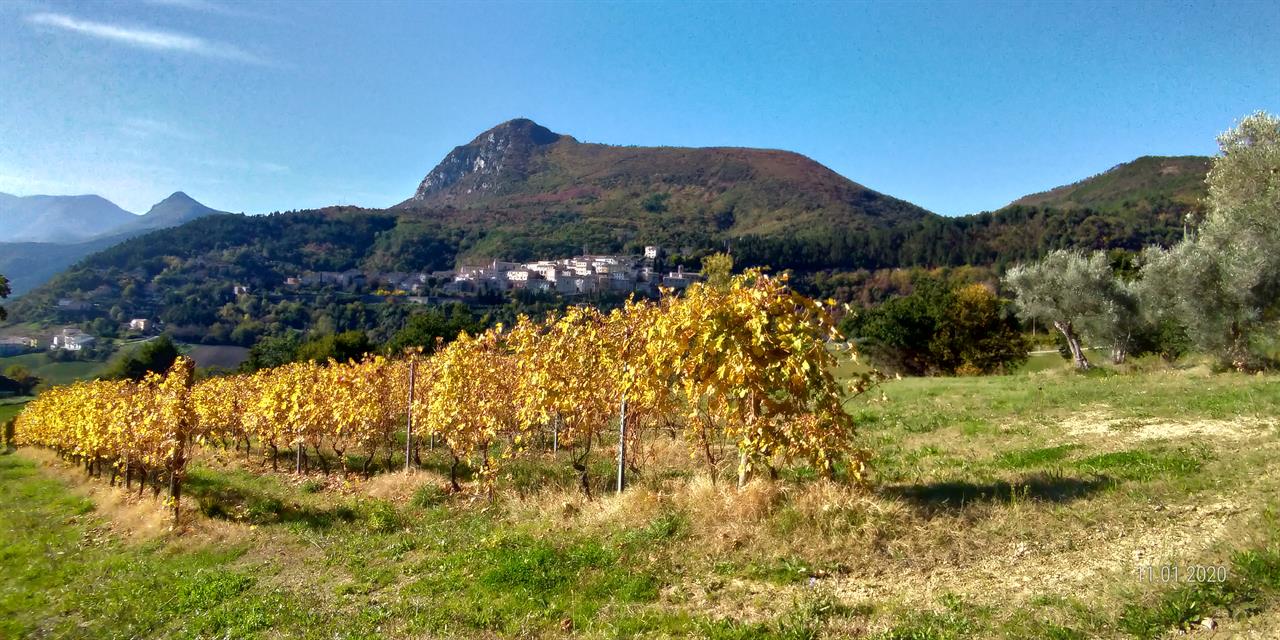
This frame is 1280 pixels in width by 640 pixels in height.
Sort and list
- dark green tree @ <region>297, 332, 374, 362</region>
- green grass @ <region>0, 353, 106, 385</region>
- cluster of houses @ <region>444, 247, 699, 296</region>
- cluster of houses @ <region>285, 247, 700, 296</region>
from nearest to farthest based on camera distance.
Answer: dark green tree @ <region>297, 332, 374, 362</region>
green grass @ <region>0, 353, 106, 385</region>
cluster of houses @ <region>444, 247, 699, 296</region>
cluster of houses @ <region>285, 247, 700, 296</region>

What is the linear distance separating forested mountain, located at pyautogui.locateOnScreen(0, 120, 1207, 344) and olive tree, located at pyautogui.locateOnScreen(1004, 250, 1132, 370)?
5268cm

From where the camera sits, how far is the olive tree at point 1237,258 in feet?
54.3

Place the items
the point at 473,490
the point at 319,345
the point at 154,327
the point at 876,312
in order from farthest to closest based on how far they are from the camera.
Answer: the point at 154,327 < the point at 319,345 < the point at 876,312 < the point at 473,490

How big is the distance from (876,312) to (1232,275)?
89.8 ft

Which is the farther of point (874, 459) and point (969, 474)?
point (874, 459)

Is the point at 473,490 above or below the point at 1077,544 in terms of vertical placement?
below

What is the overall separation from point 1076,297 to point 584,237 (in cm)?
10021

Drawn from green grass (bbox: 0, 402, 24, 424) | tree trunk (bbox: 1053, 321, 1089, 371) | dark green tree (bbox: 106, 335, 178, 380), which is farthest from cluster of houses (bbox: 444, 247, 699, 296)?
tree trunk (bbox: 1053, 321, 1089, 371)

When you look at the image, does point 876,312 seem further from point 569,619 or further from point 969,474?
point 569,619

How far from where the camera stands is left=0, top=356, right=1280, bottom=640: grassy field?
13.6 feet

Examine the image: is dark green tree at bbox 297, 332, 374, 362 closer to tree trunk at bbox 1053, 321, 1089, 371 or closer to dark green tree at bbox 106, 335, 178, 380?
dark green tree at bbox 106, 335, 178, 380

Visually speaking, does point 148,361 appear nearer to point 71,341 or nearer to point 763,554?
point 71,341

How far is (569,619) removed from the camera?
15.4ft

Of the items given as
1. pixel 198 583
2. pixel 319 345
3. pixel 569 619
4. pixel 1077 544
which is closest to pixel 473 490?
pixel 198 583
